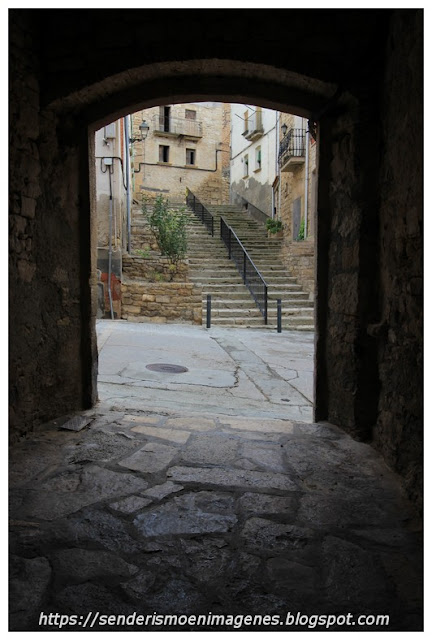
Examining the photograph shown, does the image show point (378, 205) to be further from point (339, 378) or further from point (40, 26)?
point (40, 26)

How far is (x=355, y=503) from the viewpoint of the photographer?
2.11 m

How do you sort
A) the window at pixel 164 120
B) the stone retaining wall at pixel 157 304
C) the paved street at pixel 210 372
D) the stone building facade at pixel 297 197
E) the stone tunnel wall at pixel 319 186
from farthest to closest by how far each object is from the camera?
the window at pixel 164 120, the stone building facade at pixel 297 197, the stone retaining wall at pixel 157 304, the paved street at pixel 210 372, the stone tunnel wall at pixel 319 186

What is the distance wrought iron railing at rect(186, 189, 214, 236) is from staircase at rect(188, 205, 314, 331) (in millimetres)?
256

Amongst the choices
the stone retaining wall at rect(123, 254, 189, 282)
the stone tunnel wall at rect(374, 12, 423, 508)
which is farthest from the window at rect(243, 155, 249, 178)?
the stone tunnel wall at rect(374, 12, 423, 508)

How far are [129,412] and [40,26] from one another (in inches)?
104

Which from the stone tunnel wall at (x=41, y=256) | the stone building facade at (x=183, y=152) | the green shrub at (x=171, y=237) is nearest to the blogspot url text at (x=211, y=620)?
the stone tunnel wall at (x=41, y=256)

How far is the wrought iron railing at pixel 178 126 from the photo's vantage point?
1077 inches

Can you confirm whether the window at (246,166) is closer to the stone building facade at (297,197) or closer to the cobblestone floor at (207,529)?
the stone building facade at (297,197)

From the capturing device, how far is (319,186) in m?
3.21

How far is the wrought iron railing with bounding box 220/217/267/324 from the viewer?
37.7 ft

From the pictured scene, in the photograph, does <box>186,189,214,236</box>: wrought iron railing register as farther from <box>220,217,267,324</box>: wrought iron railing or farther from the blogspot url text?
the blogspot url text

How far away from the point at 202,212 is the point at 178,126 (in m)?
11.5

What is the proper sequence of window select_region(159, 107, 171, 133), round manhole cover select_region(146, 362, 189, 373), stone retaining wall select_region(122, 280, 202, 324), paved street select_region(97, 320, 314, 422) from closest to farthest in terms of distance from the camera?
paved street select_region(97, 320, 314, 422) < round manhole cover select_region(146, 362, 189, 373) < stone retaining wall select_region(122, 280, 202, 324) < window select_region(159, 107, 171, 133)

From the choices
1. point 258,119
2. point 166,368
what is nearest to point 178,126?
point 258,119
